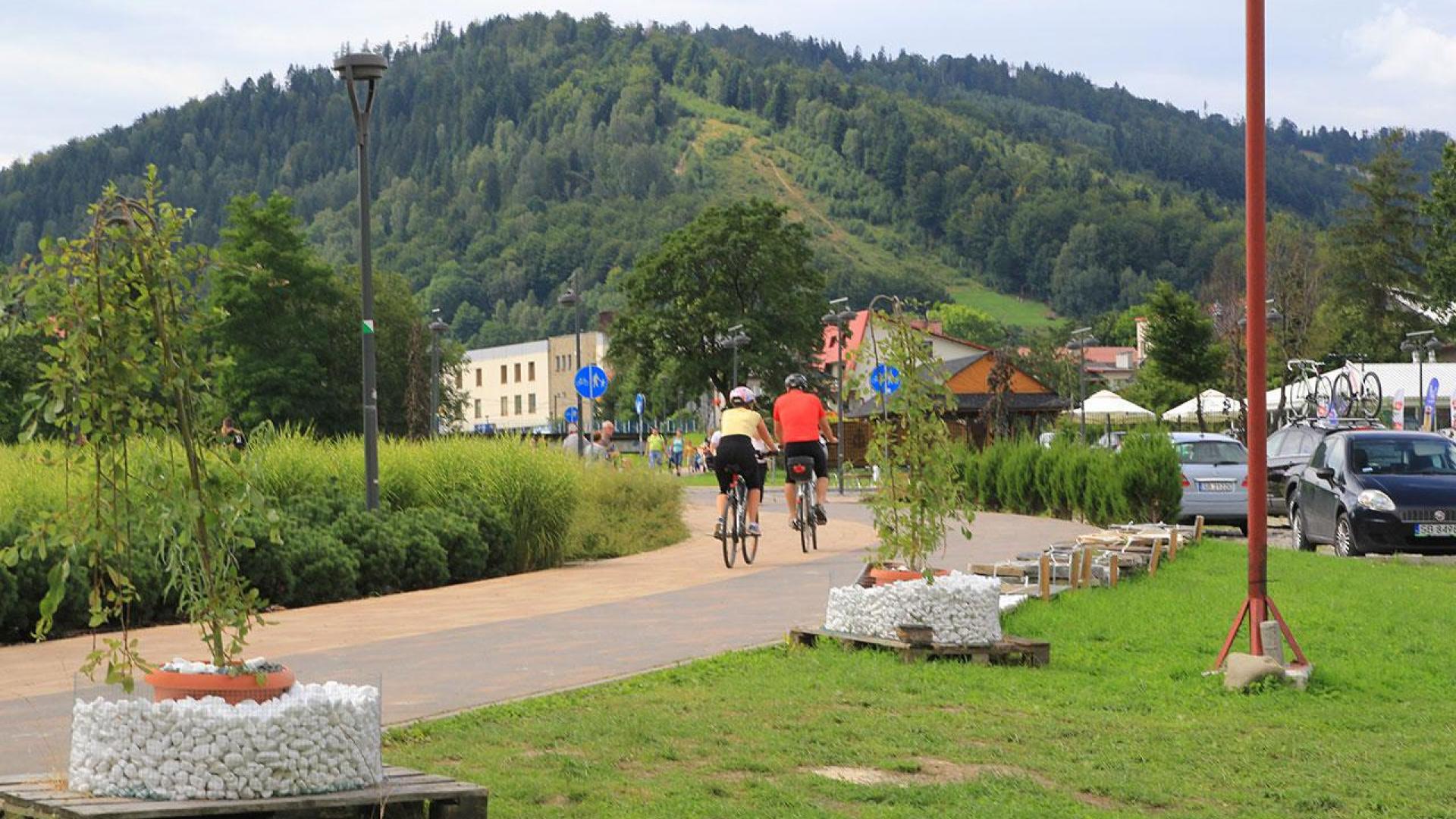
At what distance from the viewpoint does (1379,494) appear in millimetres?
20828

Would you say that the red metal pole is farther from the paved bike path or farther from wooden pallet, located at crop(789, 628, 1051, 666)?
the paved bike path

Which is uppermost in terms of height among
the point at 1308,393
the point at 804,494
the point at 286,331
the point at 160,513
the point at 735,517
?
the point at 286,331

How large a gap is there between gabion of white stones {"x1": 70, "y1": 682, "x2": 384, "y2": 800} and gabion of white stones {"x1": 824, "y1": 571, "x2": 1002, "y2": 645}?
521 cm

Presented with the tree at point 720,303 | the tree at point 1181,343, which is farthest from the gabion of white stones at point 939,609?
the tree at point 720,303

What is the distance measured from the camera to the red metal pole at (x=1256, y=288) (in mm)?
10211

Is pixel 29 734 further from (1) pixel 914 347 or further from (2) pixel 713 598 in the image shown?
(2) pixel 713 598

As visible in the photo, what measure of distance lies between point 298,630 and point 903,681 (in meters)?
5.35

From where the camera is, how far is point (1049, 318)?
195875 mm

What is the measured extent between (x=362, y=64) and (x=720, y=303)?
213 feet

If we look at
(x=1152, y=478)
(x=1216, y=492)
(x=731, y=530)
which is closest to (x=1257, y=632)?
(x=731, y=530)

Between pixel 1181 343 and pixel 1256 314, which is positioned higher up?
pixel 1181 343

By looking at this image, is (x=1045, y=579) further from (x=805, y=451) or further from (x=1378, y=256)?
(x=1378, y=256)

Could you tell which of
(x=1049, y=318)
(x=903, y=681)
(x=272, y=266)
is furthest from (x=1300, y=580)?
(x=1049, y=318)

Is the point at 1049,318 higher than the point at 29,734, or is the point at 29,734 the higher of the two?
the point at 1049,318
